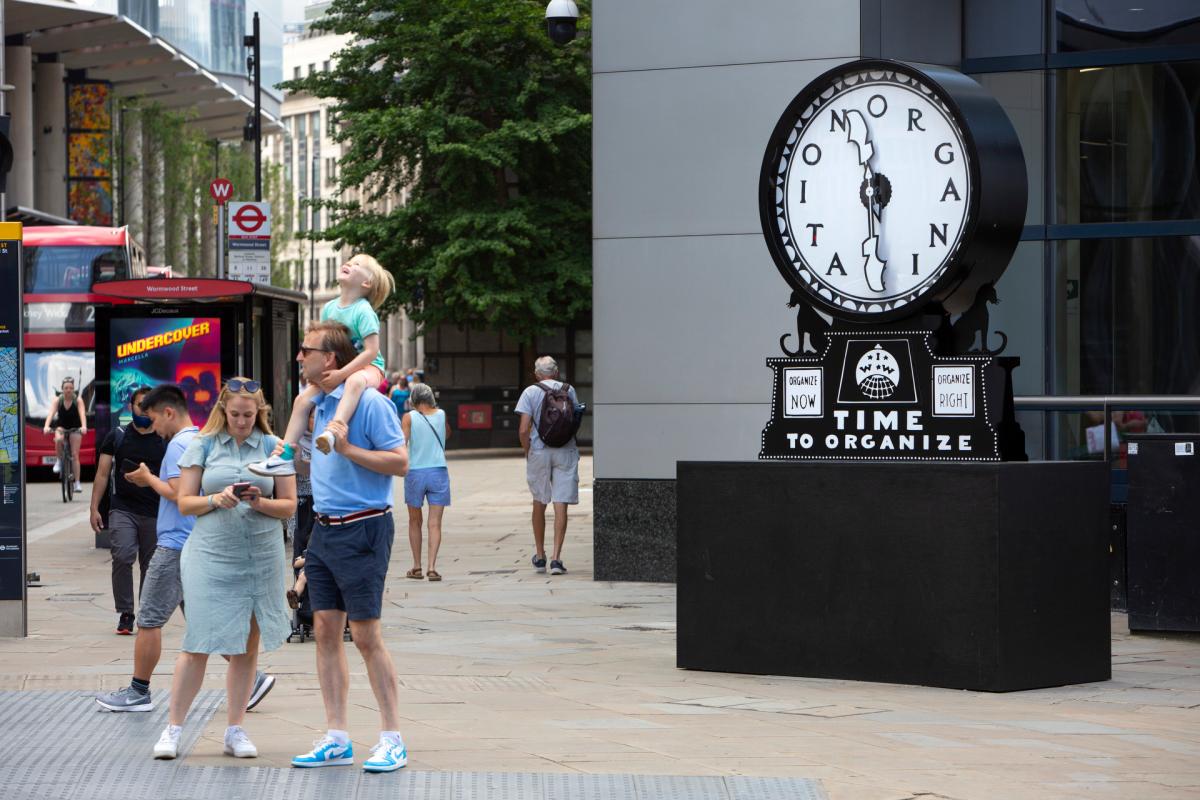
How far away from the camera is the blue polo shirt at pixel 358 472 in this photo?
719 cm

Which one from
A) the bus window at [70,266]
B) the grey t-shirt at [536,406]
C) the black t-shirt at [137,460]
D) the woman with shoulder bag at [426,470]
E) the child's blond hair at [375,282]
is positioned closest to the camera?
the child's blond hair at [375,282]

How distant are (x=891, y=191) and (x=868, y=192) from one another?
0.13 meters

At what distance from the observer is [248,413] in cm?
771

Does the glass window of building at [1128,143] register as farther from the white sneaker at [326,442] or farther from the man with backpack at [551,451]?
the white sneaker at [326,442]

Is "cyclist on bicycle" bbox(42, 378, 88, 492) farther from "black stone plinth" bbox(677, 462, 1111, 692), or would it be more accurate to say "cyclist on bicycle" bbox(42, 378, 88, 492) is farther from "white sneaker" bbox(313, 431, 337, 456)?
"white sneaker" bbox(313, 431, 337, 456)

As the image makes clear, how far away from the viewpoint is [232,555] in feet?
25.0

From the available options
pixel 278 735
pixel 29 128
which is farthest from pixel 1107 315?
pixel 29 128

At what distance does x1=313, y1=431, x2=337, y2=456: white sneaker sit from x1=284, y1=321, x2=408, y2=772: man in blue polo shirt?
1.0 inches

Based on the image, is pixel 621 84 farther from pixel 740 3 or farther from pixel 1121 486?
pixel 1121 486

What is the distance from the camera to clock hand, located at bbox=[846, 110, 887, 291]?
991cm

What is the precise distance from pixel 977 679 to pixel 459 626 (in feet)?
14.3

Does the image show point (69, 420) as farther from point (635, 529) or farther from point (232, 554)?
point (232, 554)

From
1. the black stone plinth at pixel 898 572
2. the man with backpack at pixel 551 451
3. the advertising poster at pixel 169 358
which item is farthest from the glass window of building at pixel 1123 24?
the advertising poster at pixel 169 358

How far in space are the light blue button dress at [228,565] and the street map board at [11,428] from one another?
14.7ft
